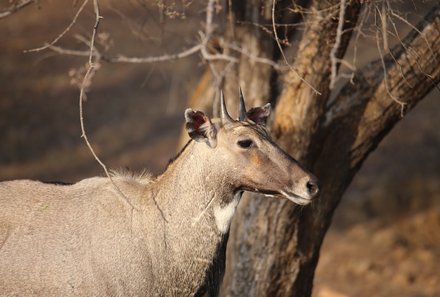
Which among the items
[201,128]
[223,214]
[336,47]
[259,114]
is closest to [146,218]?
[223,214]

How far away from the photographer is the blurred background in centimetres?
1288

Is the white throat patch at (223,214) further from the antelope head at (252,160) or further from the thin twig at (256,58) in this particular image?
A: the thin twig at (256,58)

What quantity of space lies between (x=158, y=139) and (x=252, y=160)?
43.9 feet

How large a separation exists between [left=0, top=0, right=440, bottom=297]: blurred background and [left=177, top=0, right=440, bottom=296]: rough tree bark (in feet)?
4.17

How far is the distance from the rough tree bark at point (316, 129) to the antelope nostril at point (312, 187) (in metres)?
1.58

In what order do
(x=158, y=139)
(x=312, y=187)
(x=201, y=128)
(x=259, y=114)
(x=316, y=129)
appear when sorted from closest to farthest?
(x=312, y=187) → (x=201, y=128) → (x=259, y=114) → (x=316, y=129) → (x=158, y=139)

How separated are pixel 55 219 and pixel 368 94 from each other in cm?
341

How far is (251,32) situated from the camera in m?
8.67

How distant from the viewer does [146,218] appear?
645 cm

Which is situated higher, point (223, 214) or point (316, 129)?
point (316, 129)

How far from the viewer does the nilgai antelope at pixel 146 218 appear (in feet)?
20.1

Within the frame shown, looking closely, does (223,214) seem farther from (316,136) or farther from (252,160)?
(316,136)

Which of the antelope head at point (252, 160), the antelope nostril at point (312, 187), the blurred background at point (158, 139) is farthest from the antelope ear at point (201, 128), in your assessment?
the blurred background at point (158, 139)

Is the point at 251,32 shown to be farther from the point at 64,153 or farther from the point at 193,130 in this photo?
the point at 64,153
